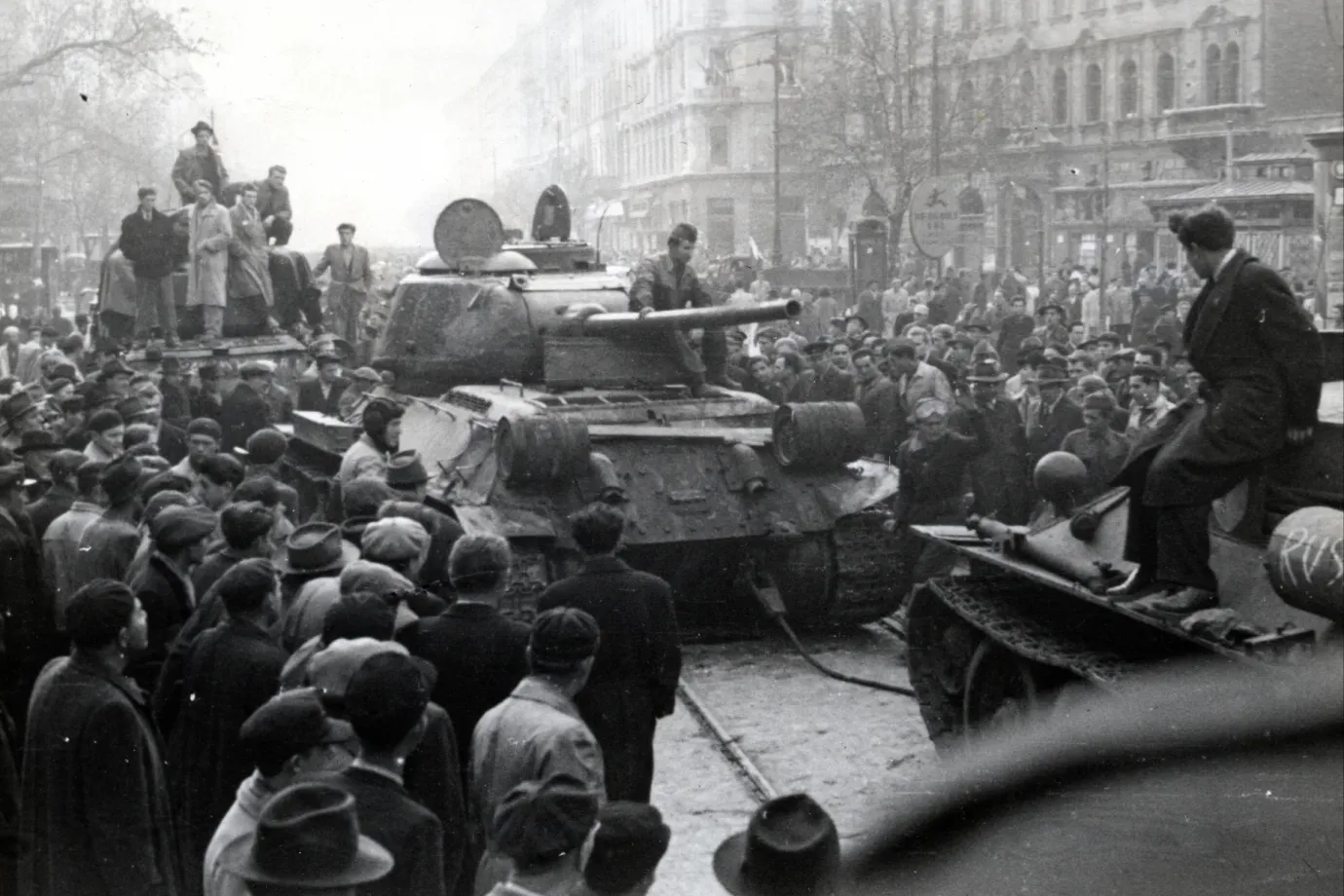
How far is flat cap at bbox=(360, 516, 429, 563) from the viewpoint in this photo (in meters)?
6.59

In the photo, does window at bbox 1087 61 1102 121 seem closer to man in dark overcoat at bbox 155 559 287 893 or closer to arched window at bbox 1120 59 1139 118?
arched window at bbox 1120 59 1139 118

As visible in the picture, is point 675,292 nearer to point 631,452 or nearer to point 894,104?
point 631,452

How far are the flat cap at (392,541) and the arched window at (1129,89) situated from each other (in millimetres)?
39561

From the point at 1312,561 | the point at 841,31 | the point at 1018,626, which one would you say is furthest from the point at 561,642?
the point at 841,31

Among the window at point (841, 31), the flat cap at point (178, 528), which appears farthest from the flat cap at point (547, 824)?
the window at point (841, 31)

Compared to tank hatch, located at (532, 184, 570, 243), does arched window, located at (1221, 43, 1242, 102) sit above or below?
above

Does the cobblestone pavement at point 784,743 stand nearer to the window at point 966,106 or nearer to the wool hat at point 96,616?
the wool hat at point 96,616

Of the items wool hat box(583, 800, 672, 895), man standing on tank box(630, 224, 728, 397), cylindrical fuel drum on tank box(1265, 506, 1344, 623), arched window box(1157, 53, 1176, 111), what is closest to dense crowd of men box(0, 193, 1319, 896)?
wool hat box(583, 800, 672, 895)

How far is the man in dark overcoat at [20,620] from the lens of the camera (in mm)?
6805

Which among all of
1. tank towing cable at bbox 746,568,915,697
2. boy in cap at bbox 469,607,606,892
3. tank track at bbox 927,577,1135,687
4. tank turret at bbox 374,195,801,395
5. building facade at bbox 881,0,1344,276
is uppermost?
building facade at bbox 881,0,1344,276

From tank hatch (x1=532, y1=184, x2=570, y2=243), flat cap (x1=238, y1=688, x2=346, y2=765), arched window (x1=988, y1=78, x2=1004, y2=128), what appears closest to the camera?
flat cap (x1=238, y1=688, x2=346, y2=765)

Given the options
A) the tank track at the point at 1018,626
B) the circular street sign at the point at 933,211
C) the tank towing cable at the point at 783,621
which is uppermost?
the circular street sign at the point at 933,211

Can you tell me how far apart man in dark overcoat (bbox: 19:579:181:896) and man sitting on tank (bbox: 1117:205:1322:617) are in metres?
3.69

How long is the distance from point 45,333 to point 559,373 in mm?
10846
